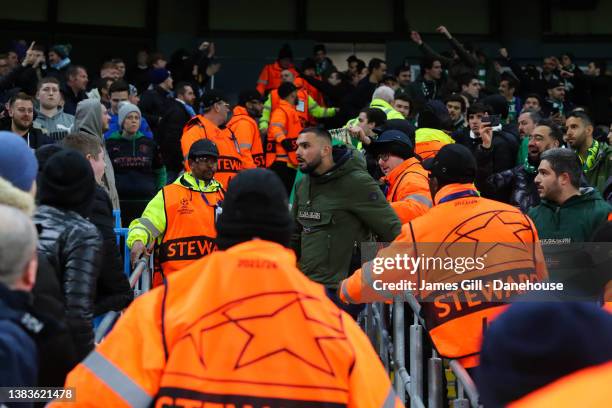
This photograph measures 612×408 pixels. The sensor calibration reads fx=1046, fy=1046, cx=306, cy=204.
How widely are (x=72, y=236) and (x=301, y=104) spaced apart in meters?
9.21

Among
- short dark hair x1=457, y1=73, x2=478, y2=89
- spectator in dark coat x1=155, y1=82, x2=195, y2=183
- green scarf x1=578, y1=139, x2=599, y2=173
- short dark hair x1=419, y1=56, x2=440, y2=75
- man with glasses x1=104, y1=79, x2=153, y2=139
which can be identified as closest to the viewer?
green scarf x1=578, y1=139, x2=599, y2=173

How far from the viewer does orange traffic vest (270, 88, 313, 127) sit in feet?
43.0

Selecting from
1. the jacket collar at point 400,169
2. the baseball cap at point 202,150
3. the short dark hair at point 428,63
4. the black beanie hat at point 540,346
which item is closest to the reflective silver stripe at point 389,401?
the black beanie hat at point 540,346

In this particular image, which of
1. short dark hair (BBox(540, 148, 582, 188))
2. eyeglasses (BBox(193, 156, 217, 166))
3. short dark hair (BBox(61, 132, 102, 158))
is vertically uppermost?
eyeglasses (BBox(193, 156, 217, 166))

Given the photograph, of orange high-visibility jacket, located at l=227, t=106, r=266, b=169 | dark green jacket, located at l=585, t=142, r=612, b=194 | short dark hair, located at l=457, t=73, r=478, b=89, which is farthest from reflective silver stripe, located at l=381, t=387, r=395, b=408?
short dark hair, located at l=457, t=73, r=478, b=89

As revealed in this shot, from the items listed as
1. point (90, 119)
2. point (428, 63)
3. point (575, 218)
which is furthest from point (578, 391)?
point (428, 63)

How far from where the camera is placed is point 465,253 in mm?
5324

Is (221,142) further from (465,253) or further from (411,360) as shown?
(465,253)

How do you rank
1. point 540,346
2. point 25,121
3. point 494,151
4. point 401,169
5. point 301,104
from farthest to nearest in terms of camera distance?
Answer: point 301,104 < point 494,151 < point 25,121 < point 401,169 < point 540,346

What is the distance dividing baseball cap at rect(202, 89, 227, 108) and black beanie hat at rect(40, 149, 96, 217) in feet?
18.1

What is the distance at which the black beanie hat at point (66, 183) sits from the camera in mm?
4469

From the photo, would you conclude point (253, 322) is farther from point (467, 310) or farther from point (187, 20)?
point (187, 20)

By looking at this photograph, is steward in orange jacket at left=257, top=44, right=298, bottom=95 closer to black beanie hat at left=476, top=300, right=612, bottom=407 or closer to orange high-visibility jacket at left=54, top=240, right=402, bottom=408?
orange high-visibility jacket at left=54, top=240, right=402, bottom=408

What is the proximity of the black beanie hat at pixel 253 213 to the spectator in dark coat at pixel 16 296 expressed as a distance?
614 mm
